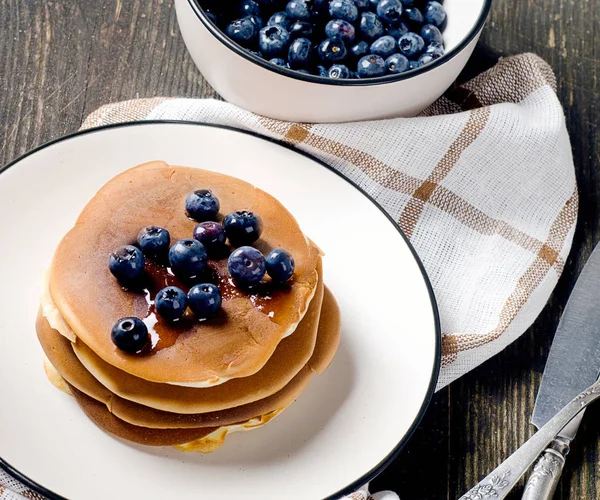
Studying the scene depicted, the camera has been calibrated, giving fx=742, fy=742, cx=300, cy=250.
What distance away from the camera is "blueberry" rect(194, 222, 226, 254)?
132cm

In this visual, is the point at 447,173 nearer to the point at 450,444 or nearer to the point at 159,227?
the point at 450,444

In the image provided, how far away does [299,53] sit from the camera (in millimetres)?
1646

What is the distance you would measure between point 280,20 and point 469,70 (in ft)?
1.93

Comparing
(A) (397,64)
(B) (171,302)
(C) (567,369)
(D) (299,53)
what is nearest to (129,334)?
(B) (171,302)

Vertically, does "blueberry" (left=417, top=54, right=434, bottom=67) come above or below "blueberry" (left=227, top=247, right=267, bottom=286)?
above

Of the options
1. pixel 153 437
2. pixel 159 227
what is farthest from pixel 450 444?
pixel 159 227

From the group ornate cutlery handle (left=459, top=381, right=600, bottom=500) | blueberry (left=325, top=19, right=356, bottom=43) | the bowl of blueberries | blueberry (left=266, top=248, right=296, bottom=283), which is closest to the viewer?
blueberry (left=266, top=248, right=296, bottom=283)

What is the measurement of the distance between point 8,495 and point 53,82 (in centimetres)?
101

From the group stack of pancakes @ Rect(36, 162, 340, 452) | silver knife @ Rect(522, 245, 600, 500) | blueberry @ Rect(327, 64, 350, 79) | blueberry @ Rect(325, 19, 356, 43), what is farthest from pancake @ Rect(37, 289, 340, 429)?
blueberry @ Rect(325, 19, 356, 43)

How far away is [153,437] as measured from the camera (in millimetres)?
1344

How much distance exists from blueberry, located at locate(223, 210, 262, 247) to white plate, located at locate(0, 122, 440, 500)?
30 centimetres

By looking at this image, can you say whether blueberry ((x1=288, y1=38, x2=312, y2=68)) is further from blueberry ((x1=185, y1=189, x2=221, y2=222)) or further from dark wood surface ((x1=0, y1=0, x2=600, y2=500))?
blueberry ((x1=185, y1=189, x2=221, y2=222))

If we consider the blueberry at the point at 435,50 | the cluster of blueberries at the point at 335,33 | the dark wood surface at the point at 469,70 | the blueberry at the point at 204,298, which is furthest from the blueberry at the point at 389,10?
the blueberry at the point at 204,298

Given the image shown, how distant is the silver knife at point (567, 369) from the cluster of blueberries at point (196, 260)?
2.23ft
